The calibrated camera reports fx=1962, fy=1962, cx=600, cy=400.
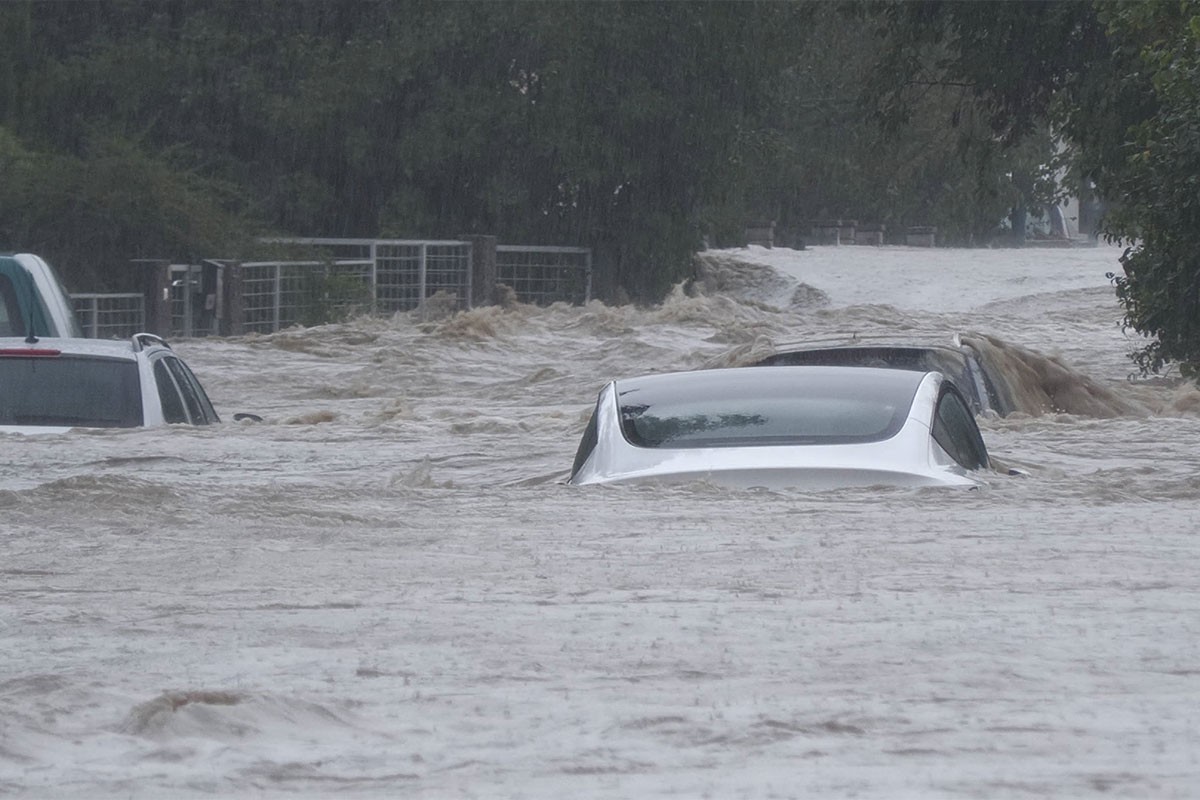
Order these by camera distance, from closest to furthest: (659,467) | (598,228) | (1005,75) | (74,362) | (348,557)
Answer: (348,557) → (659,467) → (74,362) → (1005,75) → (598,228)

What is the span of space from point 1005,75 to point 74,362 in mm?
9005

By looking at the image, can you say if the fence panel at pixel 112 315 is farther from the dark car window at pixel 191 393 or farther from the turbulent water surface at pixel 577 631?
the turbulent water surface at pixel 577 631

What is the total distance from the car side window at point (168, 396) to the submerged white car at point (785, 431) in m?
3.26

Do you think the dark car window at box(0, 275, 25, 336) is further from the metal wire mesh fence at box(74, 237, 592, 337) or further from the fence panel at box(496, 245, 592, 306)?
the fence panel at box(496, 245, 592, 306)

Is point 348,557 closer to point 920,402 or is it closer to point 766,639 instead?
point 766,639

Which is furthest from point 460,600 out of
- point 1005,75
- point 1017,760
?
point 1005,75

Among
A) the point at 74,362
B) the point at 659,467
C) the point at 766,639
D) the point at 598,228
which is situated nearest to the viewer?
the point at 766,639

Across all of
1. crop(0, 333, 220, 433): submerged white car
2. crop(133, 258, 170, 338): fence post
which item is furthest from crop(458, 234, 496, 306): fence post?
crop(0, 333, 220, 433): submerged white car

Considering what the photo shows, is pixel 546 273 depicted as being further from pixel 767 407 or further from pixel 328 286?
pixel 767 407

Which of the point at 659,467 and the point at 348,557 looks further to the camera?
the point at 659,467

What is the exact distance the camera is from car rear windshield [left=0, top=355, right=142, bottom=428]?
10.1m

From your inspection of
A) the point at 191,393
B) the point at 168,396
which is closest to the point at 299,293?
the point at 191,393

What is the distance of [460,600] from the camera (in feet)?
18.3

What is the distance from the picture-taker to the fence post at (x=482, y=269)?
94.3 ft
